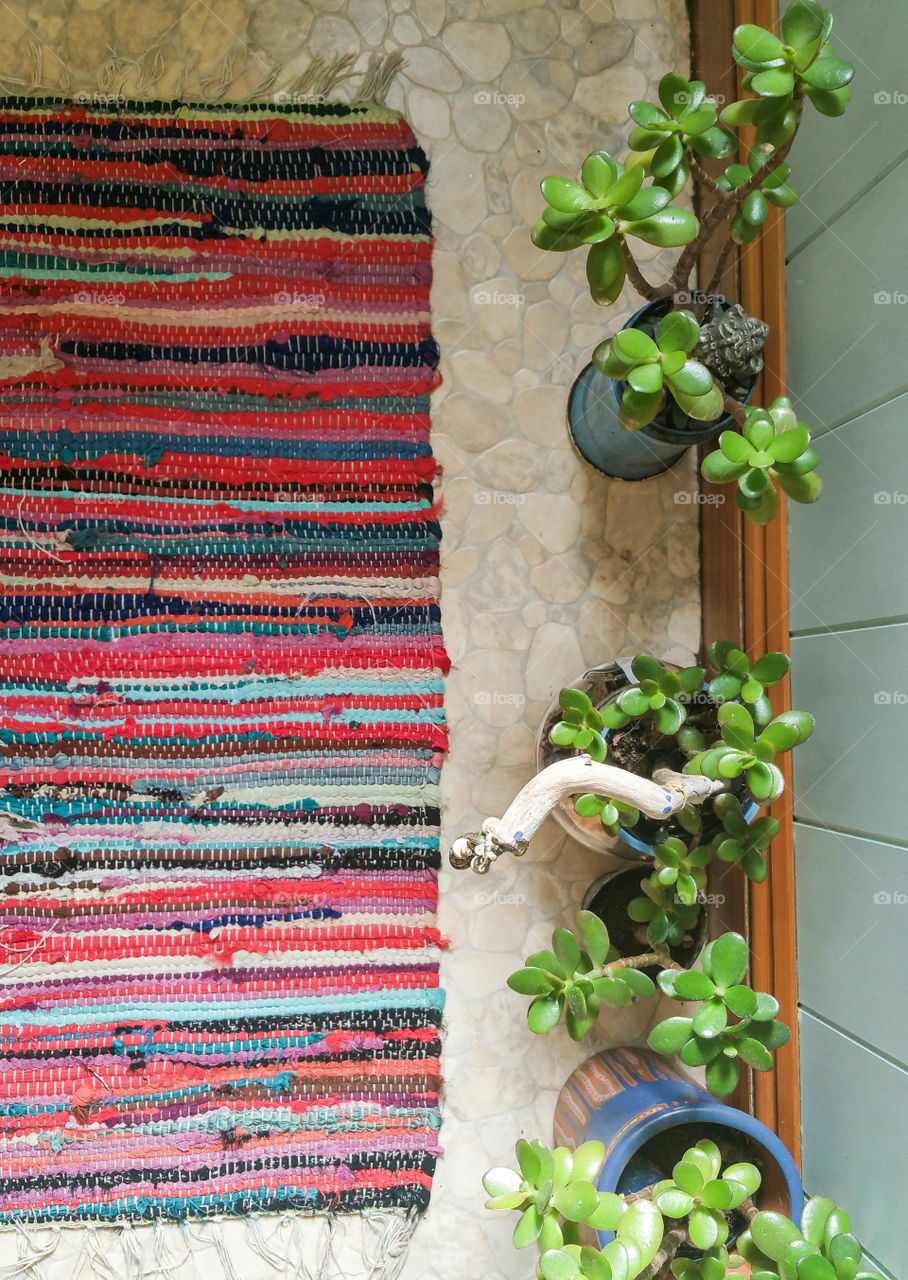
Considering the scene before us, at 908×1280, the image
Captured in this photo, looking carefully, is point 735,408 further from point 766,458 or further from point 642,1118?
point 642,1118

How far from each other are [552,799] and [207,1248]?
84 cm

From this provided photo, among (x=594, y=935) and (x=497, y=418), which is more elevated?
(x=497, y=418)

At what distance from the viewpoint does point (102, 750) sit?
3.71 ft

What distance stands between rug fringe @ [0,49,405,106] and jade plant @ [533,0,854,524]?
1.69 ft

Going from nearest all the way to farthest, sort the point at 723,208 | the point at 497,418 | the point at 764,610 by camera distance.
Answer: the point at 723,208 → the point at 764,610 → the point at 497,418

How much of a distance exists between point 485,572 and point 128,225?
670 millimetres

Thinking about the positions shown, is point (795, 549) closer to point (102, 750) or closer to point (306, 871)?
point (306, 871)

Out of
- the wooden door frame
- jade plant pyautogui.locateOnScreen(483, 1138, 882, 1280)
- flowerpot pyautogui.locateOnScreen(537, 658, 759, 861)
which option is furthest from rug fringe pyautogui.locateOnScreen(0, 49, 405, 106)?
jade plant pyautogui.locateOnScreen(483, 1138, 882, 1280)

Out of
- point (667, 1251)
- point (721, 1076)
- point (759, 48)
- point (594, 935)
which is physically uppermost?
point (759, 48)

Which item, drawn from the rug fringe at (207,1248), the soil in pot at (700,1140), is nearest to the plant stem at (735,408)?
the soil in pot at (700,1140)

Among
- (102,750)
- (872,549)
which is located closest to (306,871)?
(102,750)

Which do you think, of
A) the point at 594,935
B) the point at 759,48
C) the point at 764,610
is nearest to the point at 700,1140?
the point at 594,935

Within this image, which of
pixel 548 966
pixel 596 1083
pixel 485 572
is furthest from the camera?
pixel 485 572

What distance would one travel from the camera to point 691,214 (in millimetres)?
768
